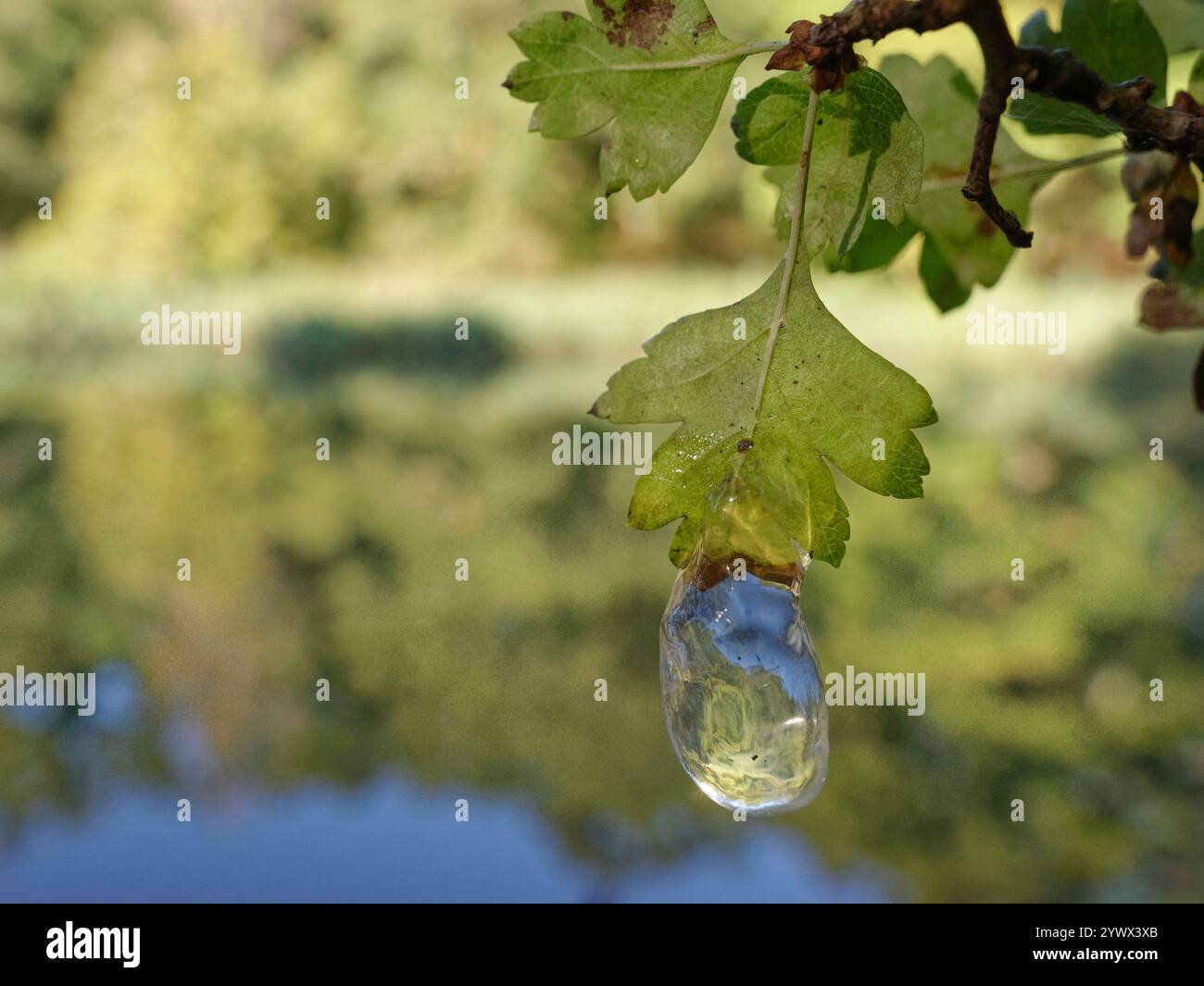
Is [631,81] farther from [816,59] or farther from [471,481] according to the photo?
[471,481]

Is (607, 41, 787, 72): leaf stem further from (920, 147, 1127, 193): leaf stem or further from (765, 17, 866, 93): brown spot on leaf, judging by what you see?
(920, 147, 1127, 193): leaf stem

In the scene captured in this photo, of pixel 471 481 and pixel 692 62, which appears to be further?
pixel 471 481

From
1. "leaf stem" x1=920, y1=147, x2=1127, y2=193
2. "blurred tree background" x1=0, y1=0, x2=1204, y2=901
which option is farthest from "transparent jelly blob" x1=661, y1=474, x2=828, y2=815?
"blurred tree background" x1=0, y1=0, x2=1204, y2=901

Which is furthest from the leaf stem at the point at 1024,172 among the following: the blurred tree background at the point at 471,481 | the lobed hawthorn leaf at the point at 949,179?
the blurred tree background at the point at 471,481

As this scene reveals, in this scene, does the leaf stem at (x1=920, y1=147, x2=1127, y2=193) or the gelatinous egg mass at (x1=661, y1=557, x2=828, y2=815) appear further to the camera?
the leaf stem at (x1=920, y1=147, x2=1127, y2=193)

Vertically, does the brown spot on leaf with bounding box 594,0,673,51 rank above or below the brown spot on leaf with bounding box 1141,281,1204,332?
above

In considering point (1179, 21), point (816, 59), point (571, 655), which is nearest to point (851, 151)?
point (816, 59)

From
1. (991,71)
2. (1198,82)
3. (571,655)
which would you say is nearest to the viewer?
(991,71)
